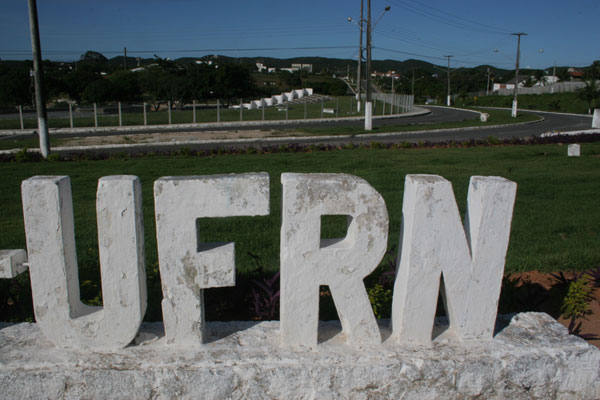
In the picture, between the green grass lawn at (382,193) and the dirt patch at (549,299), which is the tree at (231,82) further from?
the dirt patch at (549,299)

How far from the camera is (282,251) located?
3023 mm

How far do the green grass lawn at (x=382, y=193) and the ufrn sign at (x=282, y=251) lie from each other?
126 cm

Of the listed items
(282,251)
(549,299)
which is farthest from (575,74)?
(282,251)

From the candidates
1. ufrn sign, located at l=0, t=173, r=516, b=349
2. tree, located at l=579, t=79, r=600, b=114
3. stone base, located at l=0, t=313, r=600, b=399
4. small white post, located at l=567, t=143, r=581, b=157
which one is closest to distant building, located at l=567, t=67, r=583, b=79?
tree, located at l=579, t=79, r=600, b=114

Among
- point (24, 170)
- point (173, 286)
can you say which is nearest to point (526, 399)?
point (173, 286)

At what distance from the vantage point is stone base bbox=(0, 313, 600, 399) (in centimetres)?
286

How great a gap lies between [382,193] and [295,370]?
601 centimetres

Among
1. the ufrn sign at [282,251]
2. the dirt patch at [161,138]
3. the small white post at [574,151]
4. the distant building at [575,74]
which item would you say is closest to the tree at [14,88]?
the dirt patch at [161,138]

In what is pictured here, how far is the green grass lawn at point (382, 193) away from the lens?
221 inches

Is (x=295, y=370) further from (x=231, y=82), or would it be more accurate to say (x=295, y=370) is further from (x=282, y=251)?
(x=231, y=82)

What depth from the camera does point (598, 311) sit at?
179 inches

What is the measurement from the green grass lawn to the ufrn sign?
1.26 m

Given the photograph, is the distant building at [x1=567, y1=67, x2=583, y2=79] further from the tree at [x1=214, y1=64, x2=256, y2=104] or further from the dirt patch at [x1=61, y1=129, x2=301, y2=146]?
the dirt patch at [x1=61, y1=129, x2=301, y2=146]

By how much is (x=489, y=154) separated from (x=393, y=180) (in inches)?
226
